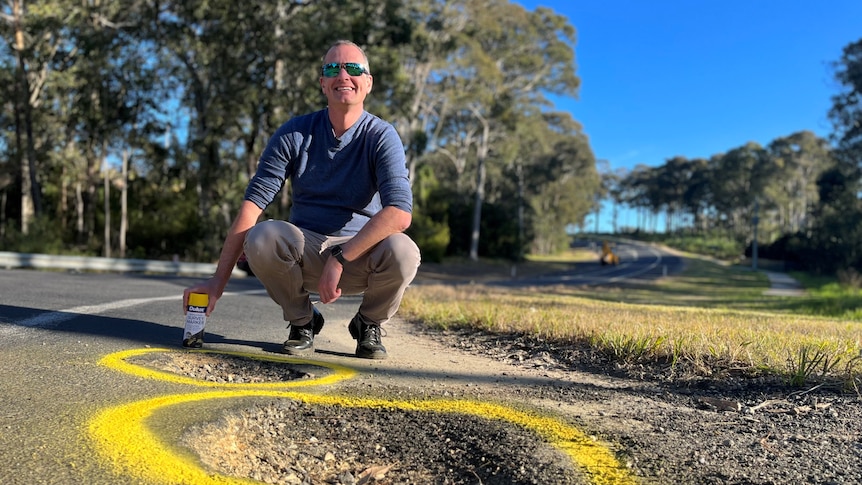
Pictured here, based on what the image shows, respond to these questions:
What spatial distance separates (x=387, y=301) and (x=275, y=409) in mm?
1035

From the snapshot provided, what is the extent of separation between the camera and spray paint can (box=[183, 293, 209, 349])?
9.68ft

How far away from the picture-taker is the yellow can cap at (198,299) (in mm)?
2943

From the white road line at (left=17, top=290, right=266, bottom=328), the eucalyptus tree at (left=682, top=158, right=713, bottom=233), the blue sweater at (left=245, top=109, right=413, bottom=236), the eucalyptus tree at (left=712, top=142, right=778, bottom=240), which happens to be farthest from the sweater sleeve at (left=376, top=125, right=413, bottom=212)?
the eucalyptus tree at (left=682, top=158, right=713, bottom=233)

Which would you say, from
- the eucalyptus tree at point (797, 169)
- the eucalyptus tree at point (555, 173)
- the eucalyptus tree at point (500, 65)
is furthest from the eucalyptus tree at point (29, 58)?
the eucalyptus tree at point (797, 169)

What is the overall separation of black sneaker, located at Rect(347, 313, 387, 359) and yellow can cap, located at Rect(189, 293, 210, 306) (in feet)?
2.60

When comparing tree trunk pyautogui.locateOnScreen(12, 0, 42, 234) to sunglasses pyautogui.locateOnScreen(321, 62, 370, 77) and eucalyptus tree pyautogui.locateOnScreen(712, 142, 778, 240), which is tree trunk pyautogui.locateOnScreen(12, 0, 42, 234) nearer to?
sunglasses pyautogui.locateOnScreen(321, 62, 370, 77)

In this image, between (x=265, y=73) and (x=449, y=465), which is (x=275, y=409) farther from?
(x=265, y=73)

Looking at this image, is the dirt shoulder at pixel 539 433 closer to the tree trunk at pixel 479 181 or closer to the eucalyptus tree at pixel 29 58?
the eucalyptus tree at pixel 29 58

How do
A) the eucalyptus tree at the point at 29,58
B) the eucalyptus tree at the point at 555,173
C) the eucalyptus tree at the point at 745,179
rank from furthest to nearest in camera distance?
the eucalyptus tree at the point at 745,179 < the eucalyptus tree at the point at 555,173 < the eucalyptus tree at the point at 29,58

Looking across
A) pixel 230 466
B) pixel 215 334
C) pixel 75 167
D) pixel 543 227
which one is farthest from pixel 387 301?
pixel 543 227

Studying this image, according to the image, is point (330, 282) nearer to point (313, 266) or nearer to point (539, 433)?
point (313, 266)

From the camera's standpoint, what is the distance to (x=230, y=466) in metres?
1.66

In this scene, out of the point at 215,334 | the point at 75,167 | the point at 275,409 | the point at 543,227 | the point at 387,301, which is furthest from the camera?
the point at 543,227

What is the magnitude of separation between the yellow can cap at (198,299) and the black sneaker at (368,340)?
0.79m
